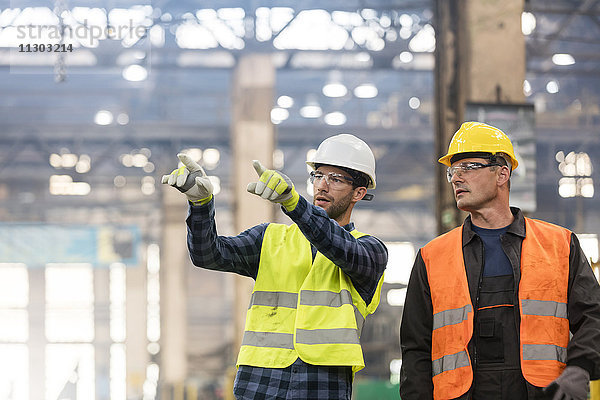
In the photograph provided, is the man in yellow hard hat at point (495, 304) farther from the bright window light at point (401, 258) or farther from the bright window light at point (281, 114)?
the bright window light at point (401, 258)

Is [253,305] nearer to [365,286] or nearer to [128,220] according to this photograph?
[365,286]

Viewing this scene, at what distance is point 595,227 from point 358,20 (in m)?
10.5

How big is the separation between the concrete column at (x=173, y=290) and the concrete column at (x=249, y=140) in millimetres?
5925

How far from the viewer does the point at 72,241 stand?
18969 mm

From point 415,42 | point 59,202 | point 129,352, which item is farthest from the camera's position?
point 129,352

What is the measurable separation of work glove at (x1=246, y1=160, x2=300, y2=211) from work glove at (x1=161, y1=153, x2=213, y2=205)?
9.2 inches

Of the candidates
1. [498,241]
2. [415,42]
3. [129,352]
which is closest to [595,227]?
[415,42]

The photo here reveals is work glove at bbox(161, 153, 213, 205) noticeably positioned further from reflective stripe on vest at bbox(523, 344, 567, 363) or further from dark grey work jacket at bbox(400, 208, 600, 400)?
reflective stripe on vest at bbox(523, 344, 567, 363)

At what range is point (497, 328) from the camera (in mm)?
2834

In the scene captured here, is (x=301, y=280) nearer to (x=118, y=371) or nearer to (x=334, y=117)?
(x=334, y=117)

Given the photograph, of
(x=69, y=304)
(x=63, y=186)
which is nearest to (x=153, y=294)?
(x=69, y=304)

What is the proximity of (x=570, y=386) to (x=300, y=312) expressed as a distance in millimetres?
1035

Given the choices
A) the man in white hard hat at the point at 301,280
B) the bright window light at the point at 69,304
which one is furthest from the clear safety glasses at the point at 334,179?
the bright window light at the point at 69,304

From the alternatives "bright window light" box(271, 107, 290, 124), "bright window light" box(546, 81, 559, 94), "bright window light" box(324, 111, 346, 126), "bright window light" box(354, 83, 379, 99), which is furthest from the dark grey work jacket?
"bright window light" box(271, 107, 290, 124)
